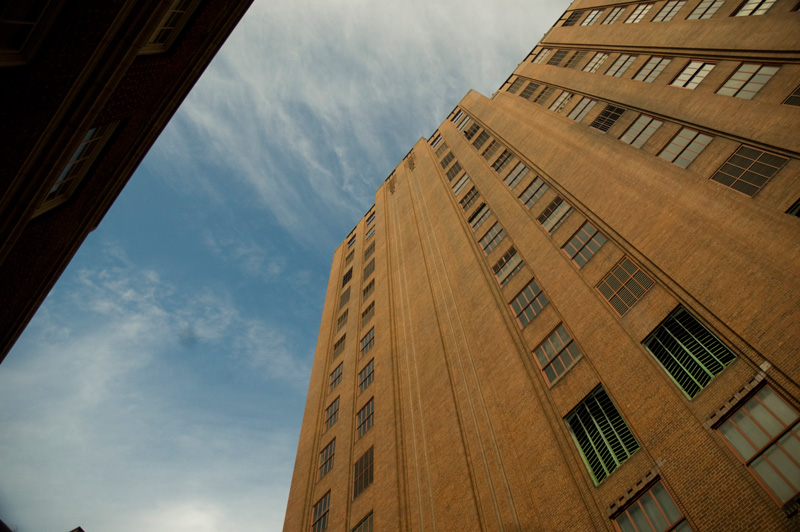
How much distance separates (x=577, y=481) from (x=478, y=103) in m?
44.0

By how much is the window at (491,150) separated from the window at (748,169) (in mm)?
21550

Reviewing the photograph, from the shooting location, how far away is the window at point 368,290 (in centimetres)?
4175

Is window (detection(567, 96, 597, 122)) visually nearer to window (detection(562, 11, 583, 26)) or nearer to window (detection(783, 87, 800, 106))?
window (detection(783, 87, 800, 106))

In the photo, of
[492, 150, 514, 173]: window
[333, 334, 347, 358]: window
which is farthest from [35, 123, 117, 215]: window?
[492, 150, 514, 173]: window

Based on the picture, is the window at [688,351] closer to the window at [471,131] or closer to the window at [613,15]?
the window at [613,15]

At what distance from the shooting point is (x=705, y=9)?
2819 cm

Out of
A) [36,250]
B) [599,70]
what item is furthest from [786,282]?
[599,70]

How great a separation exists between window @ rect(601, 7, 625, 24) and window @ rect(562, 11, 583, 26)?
6.24 meters

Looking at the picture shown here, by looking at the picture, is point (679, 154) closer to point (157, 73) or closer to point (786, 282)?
point (786, 282)

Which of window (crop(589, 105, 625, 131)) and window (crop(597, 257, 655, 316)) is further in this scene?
window (crop(589, 105, 625, 131))

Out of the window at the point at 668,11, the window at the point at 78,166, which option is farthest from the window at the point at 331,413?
the window at the point at 668,11

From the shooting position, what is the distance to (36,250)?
44.7ft

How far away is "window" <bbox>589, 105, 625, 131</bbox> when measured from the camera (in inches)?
1113

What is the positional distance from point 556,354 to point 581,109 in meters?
21.2
